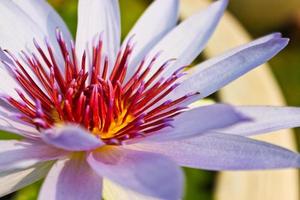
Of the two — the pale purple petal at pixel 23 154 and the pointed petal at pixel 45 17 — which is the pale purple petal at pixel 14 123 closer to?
the pale purple petal at pixel 23 154

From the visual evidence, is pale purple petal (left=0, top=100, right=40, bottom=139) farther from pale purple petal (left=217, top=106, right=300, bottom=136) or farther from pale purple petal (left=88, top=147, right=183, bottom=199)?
pale purple petal (left=217, top=106, right=300, bottom=136)

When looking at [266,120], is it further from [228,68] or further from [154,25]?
[154,25]

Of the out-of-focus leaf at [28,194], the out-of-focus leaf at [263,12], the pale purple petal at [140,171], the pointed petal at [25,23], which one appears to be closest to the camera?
the pale purple petal at [140,171]

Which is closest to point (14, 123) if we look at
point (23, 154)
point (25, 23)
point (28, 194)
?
point (23, 154)

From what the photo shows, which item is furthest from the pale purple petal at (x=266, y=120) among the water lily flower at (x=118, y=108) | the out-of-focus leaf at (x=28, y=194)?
the out-of-focus leaf at (x=28, y=194)

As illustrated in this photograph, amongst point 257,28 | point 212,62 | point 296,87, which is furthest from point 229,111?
point 257,28
